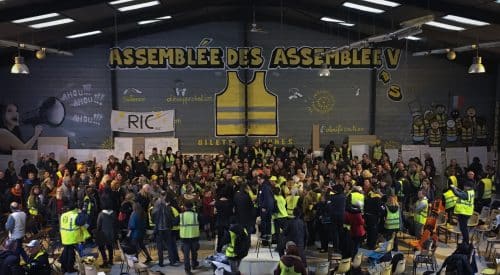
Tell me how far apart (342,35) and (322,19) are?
6.15 feet

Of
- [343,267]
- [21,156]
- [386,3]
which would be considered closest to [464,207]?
[343,267]

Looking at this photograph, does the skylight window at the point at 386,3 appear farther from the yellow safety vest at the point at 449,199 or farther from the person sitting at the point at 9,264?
the person sitting at the point at 9,264

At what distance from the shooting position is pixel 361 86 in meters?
19.5

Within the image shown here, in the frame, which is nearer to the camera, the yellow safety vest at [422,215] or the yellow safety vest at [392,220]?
the yellow safety vest at [392,220]

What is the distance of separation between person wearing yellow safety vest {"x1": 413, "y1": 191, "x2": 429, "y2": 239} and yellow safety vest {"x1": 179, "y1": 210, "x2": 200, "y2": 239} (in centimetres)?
496

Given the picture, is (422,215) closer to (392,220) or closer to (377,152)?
(392,220)

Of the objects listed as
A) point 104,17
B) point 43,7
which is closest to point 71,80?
point 104,17

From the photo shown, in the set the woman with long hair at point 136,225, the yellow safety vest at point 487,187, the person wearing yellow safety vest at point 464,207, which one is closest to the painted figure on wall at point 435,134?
the yellow safety vest at point 487,187

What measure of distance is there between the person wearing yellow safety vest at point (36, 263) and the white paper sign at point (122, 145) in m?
10.9

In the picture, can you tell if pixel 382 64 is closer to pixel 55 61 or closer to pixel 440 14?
pixel 440 14

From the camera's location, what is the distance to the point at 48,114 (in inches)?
742

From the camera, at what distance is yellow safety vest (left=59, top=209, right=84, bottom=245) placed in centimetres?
971

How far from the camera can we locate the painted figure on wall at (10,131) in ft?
61.2

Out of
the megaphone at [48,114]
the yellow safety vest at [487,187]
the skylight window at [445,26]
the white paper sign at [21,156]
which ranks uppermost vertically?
the skylight window at [445,26]
